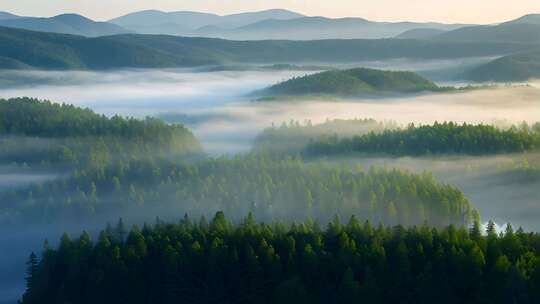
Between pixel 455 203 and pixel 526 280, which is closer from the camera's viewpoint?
pixel 526 280

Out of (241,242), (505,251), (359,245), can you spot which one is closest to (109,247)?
(241,242)

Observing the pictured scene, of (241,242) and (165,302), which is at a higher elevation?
(241,242)

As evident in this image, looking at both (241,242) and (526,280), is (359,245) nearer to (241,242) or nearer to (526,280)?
(241,242)

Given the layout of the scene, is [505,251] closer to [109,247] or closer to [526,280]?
[526,280]

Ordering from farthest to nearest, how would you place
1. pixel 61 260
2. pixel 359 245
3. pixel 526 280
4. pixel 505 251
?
pixel 61 260
pixel 359 245
pixel 505 251
pixel 526 280

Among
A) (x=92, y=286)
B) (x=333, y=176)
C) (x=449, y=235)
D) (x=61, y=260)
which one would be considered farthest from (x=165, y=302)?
(x=333, y=176)

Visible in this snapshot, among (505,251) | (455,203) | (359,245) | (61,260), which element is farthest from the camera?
(455,203)
